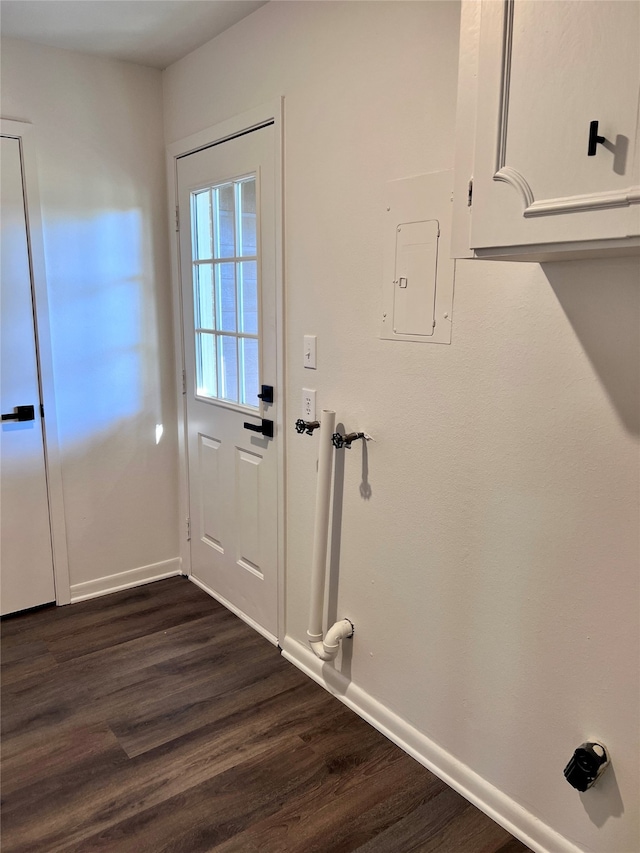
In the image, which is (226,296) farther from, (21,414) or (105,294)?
(21,414)

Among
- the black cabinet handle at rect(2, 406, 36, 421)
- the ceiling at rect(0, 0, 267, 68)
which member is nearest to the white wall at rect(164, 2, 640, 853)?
the ceiling at rect(0, 0, 267, 68)

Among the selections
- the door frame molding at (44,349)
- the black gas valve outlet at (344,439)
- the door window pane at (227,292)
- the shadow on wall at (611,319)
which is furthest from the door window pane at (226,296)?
the shadow on wall at (611,319)

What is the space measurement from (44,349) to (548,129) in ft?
7.51

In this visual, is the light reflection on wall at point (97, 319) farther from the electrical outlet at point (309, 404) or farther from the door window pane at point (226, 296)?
the electrical outlet at point (309, 404)

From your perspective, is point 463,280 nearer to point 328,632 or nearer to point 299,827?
point 328,632

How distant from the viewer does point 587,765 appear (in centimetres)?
142

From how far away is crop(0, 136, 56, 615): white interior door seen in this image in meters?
2.55

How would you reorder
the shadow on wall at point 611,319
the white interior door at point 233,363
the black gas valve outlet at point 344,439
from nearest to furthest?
the shadow on wall at point 611,319
the black gas valve outlet at point 344,439
the white interior door at point 233,363

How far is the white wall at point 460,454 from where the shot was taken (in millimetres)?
1403

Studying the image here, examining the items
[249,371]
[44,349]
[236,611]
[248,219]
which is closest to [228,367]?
[249,371]

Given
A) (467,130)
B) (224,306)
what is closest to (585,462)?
(467,130)

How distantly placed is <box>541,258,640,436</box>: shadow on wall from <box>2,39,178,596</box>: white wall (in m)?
2.10

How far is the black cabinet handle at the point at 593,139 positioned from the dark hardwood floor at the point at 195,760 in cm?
169

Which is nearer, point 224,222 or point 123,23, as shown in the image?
point 123,23
